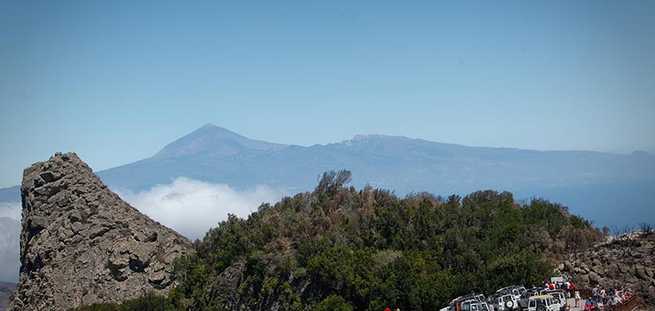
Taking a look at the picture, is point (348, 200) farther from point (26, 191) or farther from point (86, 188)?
point (26, 191)

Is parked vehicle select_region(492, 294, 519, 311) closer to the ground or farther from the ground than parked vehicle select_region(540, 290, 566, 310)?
closer to the ground

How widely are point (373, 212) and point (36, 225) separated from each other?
31.7 meters

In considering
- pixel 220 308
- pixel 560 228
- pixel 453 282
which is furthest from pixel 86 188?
pixel 560 228

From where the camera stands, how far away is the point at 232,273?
176ft

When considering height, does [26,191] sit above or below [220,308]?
above

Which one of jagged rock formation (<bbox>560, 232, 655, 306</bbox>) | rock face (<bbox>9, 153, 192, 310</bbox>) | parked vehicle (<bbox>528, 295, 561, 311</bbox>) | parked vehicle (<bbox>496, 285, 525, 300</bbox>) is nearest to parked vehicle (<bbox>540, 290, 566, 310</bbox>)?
parked vehicle (<bbox>528, 295, 561, 311</bbox>)

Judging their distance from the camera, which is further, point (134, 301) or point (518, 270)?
point (134, 301)

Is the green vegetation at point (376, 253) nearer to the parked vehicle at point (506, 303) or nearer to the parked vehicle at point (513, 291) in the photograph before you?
the parked vehicle at point (513, 291)

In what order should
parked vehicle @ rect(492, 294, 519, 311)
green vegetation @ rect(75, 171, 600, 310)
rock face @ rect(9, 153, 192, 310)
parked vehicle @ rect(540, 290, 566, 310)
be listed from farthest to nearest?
rock face @ rect(9, 153, 192, 310), green vegetation @ rect(75, 171, 600, 310), parked vehicle @ rect(492, 294, 519, 311), parked vehicle @ rect(540, 290, 566, 310)

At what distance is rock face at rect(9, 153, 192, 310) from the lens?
59.2 m

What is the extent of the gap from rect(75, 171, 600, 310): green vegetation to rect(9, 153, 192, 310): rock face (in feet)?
17.0

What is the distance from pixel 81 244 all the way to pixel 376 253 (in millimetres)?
28033

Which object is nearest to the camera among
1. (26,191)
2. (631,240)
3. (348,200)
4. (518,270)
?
(518,270)

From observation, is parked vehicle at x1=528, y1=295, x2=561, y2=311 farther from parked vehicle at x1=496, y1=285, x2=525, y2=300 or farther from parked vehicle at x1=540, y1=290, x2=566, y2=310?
parked vehicle at x1=496, y1=285, x2=525, y2=300
